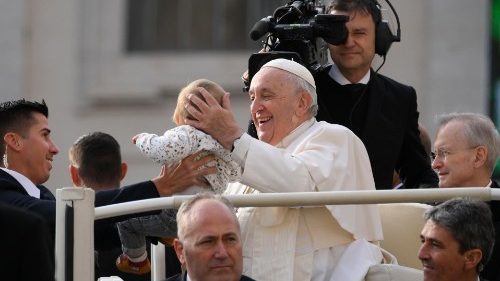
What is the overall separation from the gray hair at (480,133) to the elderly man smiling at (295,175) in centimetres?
72

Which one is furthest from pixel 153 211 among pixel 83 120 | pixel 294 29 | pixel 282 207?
pixel 83 120

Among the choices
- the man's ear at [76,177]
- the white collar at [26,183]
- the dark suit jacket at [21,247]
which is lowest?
the man's ear at [76,177]

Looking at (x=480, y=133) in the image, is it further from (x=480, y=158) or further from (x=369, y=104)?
(x=369, y=104)

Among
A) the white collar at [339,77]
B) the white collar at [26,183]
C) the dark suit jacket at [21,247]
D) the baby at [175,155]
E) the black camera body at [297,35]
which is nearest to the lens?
the dark suit jacket at [21,247]

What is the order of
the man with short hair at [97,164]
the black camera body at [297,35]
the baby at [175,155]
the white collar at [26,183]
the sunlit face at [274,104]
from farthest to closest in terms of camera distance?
the man with short hair at [97,164]
the black camera body at [297,35]
the white collar at [26,183]
the sunlit face at [274,104]
the baby at [175,155]

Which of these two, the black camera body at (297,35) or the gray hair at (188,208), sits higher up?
the black camera body at (297,35)

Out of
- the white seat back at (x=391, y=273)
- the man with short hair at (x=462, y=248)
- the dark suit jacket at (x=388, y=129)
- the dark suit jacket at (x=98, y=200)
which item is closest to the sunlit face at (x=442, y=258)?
the man with short hair at (x=462, y=248)

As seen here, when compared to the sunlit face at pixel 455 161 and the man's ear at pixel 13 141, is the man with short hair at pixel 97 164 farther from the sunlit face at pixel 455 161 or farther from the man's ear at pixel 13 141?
the sunlit face at pixel 455 161

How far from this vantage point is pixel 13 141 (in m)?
9.02

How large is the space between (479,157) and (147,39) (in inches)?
655

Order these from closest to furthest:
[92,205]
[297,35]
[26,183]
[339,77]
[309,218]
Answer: [92,205], [309,218], [26,183], [297,35], [339,77]

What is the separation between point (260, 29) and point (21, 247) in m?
2.75

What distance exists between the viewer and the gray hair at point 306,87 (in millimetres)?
8523

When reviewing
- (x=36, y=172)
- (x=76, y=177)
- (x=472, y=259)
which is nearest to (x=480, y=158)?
(x=472, y=259)
